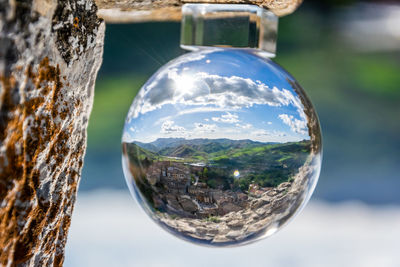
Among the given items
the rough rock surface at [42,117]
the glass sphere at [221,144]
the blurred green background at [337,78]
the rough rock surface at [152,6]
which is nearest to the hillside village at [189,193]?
the glass sphere at [221,144]

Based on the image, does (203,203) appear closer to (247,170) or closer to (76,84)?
(247,170)

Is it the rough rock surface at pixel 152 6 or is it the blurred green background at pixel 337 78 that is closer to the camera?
the rough rock surface at pixel 152 6

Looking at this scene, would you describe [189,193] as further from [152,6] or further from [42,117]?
[152,6]

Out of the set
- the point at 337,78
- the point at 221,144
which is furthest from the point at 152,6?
the point at 337,78

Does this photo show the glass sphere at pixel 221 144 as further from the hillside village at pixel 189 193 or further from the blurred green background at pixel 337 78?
the blurred green background at pixel 337 78

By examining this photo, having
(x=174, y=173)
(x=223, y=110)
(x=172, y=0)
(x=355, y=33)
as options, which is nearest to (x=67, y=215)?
(x=174, y=173)

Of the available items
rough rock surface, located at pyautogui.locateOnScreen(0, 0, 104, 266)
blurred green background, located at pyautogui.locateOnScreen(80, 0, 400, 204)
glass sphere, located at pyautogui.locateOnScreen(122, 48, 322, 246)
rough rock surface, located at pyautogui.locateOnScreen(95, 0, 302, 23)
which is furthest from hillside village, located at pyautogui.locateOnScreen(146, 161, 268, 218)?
blurred green background, located at pyautogui.locateOnScreen(80, 0, 400, 204)

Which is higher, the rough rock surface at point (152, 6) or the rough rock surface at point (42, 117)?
the rough rock surface at point (152, 6)
